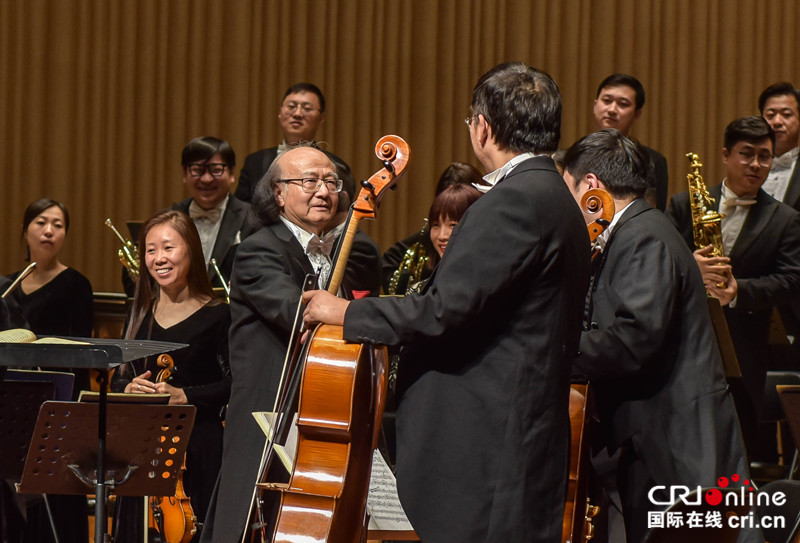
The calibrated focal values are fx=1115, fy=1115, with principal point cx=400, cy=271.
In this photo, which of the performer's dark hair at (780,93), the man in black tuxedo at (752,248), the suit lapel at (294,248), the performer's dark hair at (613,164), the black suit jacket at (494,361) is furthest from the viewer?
the performer's dark hair at (780,93)

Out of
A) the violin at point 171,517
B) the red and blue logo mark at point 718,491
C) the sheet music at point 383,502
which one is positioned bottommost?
the violin at point 171,517

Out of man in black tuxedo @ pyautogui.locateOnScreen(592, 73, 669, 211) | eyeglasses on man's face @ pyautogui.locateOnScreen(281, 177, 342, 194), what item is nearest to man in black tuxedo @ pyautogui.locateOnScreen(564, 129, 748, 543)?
eyeglasses on man's face @ pyautogui.locateOnScreen(281, 177, 342, 194)

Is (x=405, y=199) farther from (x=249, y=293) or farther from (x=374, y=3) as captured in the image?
(x=249, y=293)

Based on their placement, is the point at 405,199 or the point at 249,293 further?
the point at 405,199

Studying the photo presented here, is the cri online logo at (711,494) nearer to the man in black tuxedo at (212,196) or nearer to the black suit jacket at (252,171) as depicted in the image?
the man in black tuxedo at (212,196)

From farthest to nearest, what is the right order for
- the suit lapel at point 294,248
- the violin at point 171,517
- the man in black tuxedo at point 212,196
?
the man in black tuxedo at point 212,196, the violin at point 171,517, the suit lapel at point 294,248

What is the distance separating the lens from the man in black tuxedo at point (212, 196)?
17.1 feet

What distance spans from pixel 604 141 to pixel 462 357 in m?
0.99

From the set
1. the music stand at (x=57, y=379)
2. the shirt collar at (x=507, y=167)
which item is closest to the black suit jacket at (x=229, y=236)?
the music stand at (x=57, y=379)

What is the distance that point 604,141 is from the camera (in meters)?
3.09

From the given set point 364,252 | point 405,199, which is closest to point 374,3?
point 405,199

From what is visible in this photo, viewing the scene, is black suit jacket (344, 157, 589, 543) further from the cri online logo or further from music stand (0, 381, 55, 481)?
music stand (0, 381, 55, 481)

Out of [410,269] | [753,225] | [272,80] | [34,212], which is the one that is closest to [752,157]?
[753,225]

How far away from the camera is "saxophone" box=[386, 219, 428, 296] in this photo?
4898 mm
